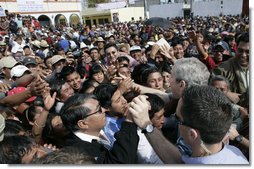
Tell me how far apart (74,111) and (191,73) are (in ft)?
2.42

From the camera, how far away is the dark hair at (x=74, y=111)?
1.90m

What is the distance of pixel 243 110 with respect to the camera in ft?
5.81

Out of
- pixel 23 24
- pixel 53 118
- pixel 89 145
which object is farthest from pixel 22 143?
pixel 23 24

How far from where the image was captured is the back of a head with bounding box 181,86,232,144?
121 cm

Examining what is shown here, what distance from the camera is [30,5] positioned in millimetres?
24938

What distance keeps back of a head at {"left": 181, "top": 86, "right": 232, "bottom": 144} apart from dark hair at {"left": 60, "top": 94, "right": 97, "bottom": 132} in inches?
32.3

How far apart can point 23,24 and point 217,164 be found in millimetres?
15712

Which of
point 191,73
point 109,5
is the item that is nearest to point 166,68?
point 191,73

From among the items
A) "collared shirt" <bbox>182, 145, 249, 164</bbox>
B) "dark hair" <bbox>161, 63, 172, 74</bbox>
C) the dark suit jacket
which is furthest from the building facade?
"collared shirt" <bbox>182, 145, 249, 164</bbox>

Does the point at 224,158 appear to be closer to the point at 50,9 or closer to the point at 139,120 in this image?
the point at 139,120

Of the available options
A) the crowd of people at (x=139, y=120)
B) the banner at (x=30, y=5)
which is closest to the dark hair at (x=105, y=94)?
the crowd of people at (x=139, y=120)

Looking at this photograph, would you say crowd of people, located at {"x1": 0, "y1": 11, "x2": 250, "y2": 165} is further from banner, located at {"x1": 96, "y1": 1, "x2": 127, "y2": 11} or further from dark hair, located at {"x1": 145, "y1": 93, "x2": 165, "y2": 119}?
banner, located at {"x1": 96, "y1": 1, "x2": 127, "y2": 11}

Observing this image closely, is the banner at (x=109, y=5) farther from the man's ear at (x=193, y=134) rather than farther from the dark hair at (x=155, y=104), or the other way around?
the man's ear at (x=193, y=134)

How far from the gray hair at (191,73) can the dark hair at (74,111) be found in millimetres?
585
